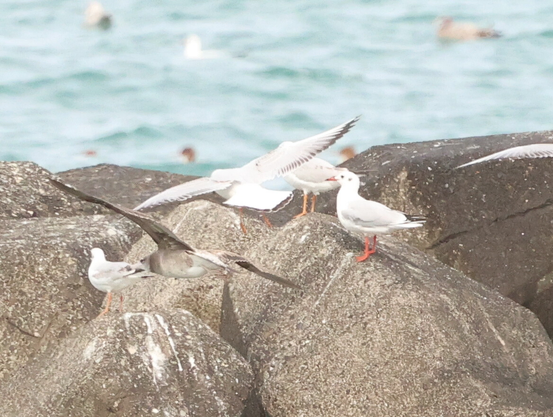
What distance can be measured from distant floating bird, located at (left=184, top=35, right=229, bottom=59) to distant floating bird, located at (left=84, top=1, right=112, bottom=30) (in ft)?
7.46

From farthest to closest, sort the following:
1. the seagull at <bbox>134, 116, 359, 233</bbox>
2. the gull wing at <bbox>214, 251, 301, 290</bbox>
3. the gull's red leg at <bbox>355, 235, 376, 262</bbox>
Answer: the seagull at <bbox>134, 116, 359, 233</bbox> → the gull's red leg at <bbox>355, 235, 376, 262</bbox> → the gull wing at <bbox>214, 251, 301, 290</bbox>

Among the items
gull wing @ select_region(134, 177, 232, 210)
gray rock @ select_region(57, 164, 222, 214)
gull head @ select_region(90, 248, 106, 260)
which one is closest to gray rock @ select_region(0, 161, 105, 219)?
gray rock @ select_region(57, 164, 222, 214)

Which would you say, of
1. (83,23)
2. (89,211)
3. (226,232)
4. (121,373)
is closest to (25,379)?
(121,373)

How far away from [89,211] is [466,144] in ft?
9.38

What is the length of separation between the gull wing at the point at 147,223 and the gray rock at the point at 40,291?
106 cm

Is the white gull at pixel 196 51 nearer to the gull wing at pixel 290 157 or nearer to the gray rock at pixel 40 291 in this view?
the gull wing at pixel 290 157

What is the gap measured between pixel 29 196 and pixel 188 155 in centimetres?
1000

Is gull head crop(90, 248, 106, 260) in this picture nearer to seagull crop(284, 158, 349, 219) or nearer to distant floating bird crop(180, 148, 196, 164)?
seagull crop(284, 158, 349, 219)

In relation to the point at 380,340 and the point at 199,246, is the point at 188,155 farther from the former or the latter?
the point at 380,340

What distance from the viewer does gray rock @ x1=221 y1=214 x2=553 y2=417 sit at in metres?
5.33

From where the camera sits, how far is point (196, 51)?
2286 cm

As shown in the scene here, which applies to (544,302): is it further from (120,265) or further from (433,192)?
(120,265)

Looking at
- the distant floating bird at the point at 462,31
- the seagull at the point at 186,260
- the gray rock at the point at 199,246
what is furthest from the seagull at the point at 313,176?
the distant floating bird at the point at 462,31

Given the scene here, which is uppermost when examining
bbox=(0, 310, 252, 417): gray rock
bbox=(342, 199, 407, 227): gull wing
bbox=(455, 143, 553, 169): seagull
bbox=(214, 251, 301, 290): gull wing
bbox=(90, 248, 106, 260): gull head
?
bbox=(342, 199, 407, 227): gull wing
